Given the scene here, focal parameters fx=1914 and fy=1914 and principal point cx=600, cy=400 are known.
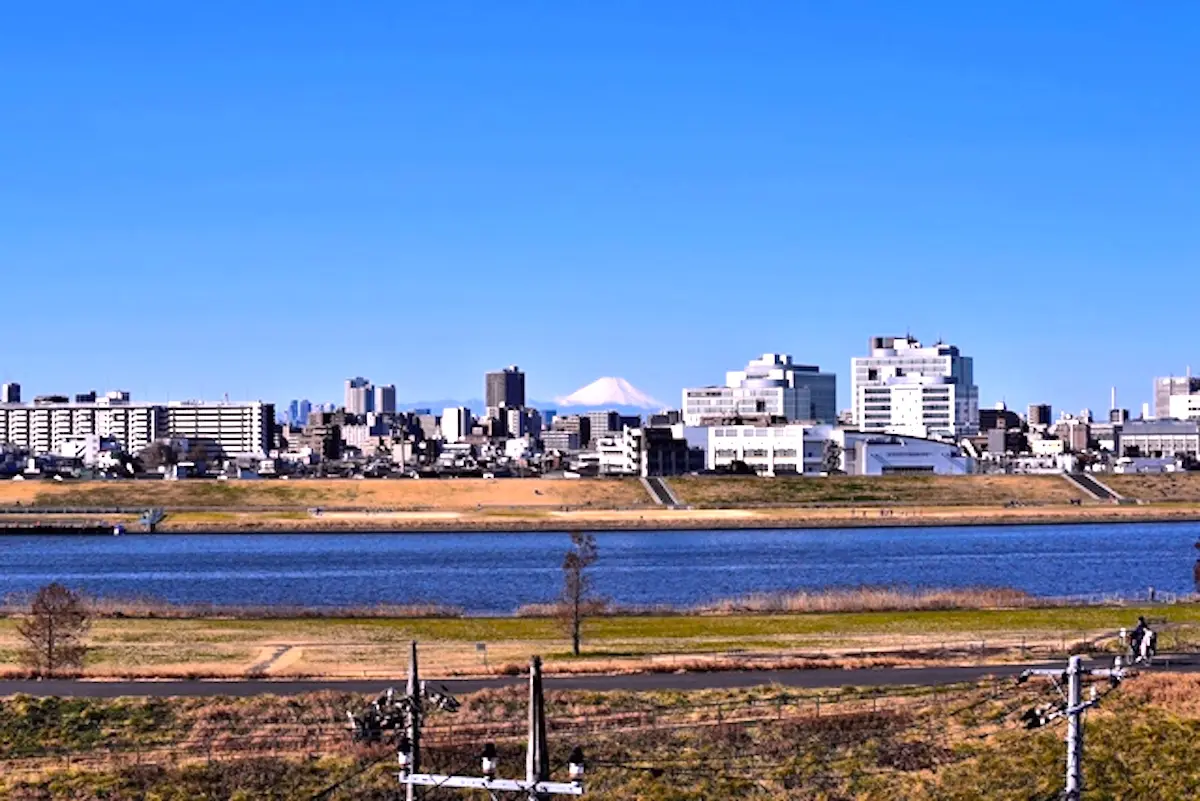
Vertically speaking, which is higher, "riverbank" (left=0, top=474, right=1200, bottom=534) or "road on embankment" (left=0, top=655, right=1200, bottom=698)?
"riverbank" (left=0, top=474, right=1200, bottom=534)

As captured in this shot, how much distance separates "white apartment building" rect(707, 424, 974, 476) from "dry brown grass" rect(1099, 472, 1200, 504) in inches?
726

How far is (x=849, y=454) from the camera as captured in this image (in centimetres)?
18938

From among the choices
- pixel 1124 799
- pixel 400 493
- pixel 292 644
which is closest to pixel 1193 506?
pixel 400 493

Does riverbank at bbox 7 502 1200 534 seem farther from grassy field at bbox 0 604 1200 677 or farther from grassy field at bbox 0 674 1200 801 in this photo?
grassy field at bbox 0 674 1200 801

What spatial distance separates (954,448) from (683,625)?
13767 cm

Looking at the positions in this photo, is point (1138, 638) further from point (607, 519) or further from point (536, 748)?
point (607, 519)

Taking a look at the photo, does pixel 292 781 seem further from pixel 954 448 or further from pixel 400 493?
pixel 954 448

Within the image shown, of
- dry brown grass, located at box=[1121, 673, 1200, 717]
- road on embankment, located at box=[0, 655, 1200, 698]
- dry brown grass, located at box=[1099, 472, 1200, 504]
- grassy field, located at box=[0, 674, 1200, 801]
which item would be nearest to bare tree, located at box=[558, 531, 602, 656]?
road on embankment, located at box=[0, 655, 1200, 698]

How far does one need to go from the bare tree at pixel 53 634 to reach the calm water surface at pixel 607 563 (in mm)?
21578

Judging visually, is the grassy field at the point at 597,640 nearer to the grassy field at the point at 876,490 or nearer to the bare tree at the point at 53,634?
the bare tree at the point at 53,634

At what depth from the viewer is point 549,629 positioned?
5419cm

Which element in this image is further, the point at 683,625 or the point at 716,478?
the point at 716,478

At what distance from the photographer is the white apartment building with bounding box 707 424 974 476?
18350cm

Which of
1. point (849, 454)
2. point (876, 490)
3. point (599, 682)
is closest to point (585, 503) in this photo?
point (876, 490)
